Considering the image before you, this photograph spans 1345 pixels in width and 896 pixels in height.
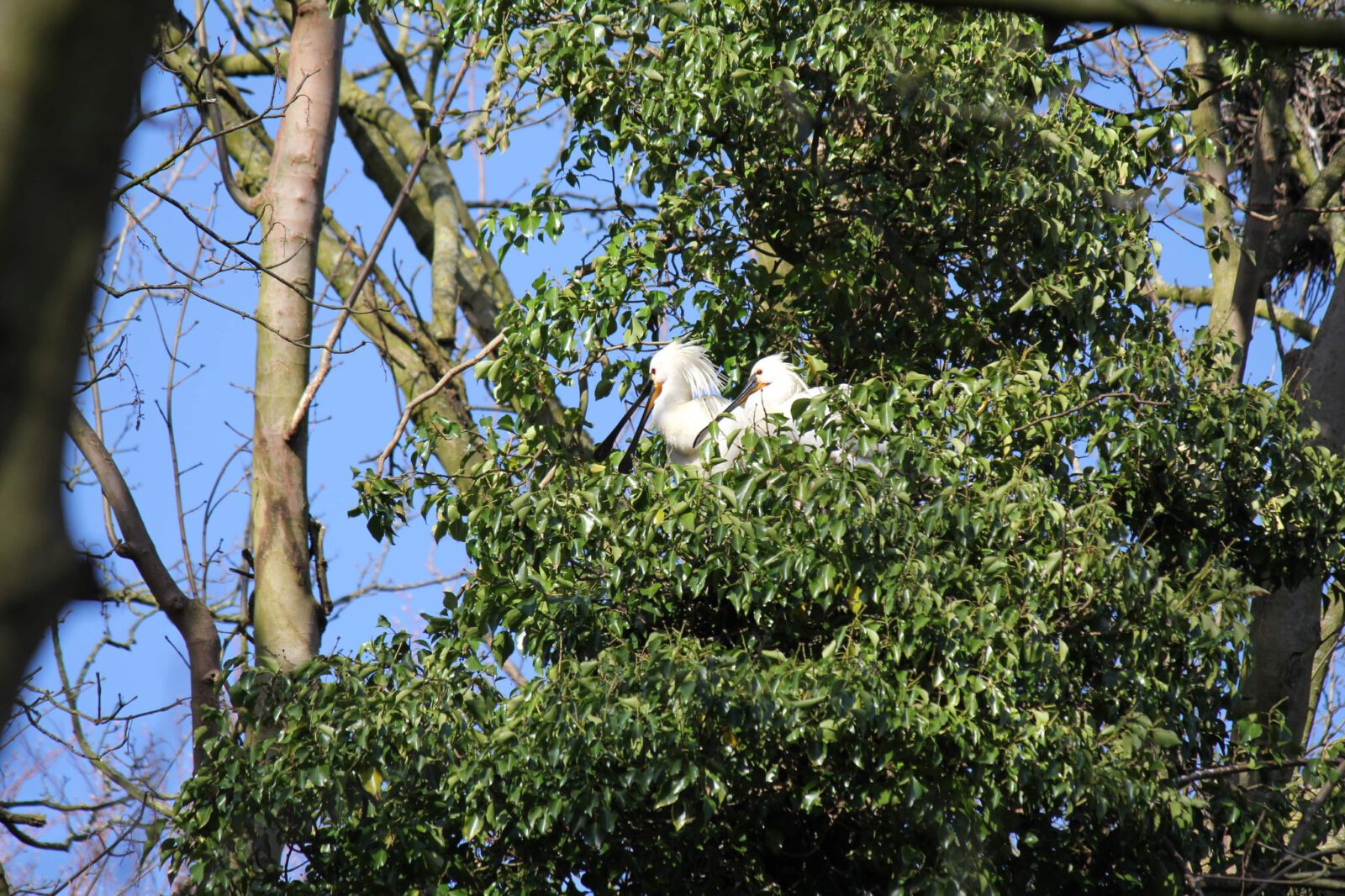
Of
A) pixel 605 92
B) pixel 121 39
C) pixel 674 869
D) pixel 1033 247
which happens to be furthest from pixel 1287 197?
pixel 121 39

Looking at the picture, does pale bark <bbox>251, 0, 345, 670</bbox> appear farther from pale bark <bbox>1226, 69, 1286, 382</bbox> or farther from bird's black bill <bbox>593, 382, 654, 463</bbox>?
pale bark <bbox>1226, 69, 1286, 382</bbox>

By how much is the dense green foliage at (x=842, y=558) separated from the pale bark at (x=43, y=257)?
3.06 metres

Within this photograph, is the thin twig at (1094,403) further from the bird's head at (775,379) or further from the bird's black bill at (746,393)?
the bird's black bill at (746,393)

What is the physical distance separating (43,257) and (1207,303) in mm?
9144

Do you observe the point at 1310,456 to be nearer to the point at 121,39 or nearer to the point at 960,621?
the point at 960,621

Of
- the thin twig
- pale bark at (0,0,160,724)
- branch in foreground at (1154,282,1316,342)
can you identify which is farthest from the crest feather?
pale bark at (0,0,160,724)

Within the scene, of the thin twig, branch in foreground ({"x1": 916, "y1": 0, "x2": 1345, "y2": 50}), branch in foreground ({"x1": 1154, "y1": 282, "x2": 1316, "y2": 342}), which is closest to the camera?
branch in foreground ({"x1": 916, "y1": 0, "x2": 1345, "y2": 50})

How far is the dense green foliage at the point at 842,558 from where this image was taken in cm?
405

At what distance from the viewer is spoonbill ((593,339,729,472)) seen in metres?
6.08

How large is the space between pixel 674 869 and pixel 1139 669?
5.21 ft

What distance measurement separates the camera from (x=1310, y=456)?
4.87m

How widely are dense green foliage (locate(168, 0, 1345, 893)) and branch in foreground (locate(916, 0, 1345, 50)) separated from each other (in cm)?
269

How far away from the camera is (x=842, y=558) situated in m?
4.25

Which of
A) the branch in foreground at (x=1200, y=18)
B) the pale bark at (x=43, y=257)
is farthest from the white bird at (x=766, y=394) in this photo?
the pale bark at (x=43, y=257)
